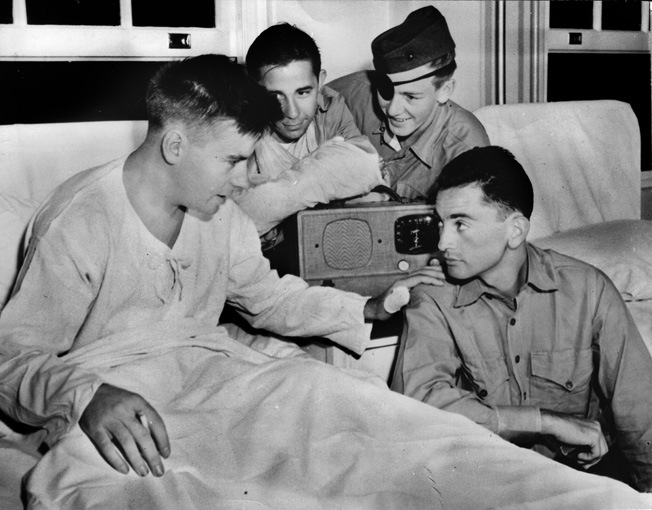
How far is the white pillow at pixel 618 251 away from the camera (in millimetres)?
1887

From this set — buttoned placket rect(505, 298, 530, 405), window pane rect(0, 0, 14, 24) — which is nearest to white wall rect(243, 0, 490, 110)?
window pane rect(0, 0, 14, 24)

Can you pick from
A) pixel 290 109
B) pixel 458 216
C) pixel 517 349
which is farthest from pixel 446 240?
pixel 290 109

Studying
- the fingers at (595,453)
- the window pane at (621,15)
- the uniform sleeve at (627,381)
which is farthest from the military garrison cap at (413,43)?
the fingers at (595,453)

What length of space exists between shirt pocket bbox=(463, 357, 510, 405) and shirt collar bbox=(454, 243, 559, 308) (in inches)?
4.7

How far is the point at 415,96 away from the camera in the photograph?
6.19 feet

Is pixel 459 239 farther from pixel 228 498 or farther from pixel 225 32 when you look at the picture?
pixel 225 32

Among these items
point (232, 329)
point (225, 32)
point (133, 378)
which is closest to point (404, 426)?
point (133, 378)

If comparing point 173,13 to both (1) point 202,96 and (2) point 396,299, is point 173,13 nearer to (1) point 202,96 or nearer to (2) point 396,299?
(1) point 202,96

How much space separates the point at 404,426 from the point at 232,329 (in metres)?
0.64

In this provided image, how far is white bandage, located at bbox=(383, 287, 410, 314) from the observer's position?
149 cm

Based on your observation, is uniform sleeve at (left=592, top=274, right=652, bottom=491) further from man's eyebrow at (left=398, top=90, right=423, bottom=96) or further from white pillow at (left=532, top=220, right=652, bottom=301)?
man's eyebrow at (left=398, top=90, right=423, bottom=96)

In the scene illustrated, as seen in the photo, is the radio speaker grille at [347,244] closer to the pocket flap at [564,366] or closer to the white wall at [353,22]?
the pocket flap at [564,366]

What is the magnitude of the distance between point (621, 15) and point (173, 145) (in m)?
1.82

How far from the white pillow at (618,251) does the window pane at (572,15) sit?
0.77m
